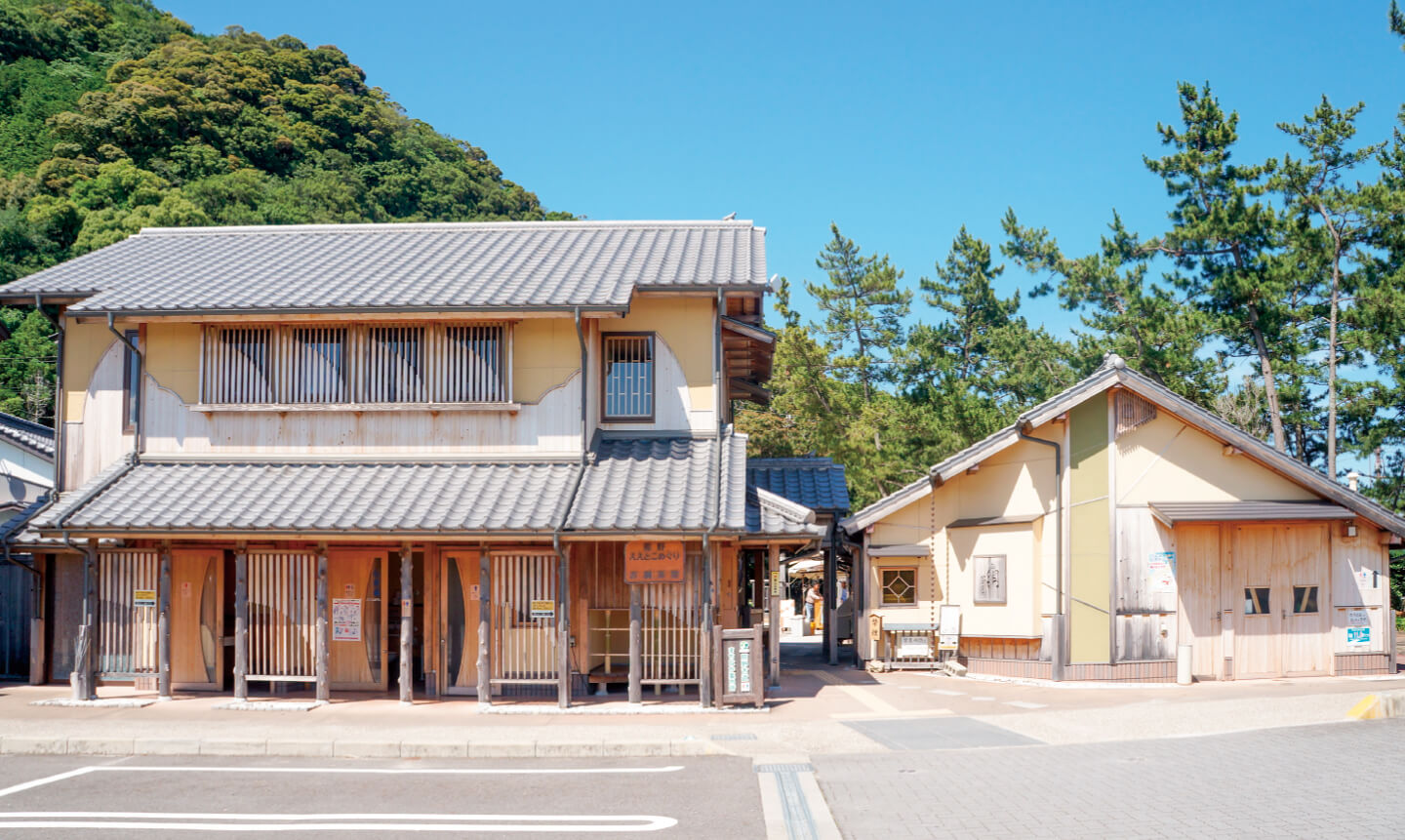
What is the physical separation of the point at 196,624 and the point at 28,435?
707cm

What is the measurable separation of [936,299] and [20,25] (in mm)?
60693

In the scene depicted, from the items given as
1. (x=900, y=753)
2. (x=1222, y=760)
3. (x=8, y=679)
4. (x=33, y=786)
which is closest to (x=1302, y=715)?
(x=1222, y=760)

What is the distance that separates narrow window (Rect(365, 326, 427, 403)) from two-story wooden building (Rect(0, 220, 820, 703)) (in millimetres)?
34

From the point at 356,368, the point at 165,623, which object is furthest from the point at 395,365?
the point at 165,623

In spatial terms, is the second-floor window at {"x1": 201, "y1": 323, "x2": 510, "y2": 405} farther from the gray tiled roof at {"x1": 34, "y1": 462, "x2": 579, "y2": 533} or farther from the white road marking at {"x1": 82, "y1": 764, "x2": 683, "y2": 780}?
the white road marking at {"x1": 82, "y1": 764, "x2": 683, "y2": 780}

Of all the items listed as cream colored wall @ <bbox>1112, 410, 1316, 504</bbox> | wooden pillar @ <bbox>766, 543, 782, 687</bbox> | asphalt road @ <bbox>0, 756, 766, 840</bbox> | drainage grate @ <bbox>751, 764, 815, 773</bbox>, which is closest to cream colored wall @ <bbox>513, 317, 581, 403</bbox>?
wooden pillar @ <bbox>766, 543, 782, 687</bbox>

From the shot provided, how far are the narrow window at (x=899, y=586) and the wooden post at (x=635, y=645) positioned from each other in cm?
666

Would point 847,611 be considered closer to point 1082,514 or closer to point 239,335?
point 1082,514

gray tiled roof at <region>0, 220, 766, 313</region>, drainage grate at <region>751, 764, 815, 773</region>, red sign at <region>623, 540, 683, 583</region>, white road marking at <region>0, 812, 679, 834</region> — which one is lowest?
drainage grate at <region>751, 764, 815, 773</region>

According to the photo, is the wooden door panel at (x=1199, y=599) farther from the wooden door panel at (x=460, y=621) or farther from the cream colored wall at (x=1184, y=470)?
the wooden door panel at (x=460, y=621)

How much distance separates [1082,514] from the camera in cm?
1739

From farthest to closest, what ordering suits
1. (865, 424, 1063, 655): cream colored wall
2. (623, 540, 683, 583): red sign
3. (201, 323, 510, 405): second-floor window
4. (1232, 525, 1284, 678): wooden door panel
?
1. (865, 424, 1063, 655): cream colored wall
2. (1232, 525, 1284, 678): wooden door panel
3. (201, 323, 510, 405): second-floor window
4. (623, 540, 683, 583): red sign

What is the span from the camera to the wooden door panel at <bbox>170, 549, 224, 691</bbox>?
15.7 meters

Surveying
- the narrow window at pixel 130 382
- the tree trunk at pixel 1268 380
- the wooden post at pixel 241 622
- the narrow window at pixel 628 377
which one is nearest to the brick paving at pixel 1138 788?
the narrow window at pixel 628 377
